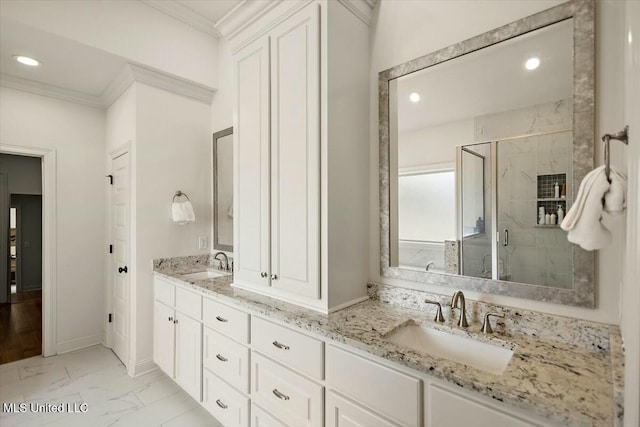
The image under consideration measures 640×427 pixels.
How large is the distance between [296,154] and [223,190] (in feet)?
5.06

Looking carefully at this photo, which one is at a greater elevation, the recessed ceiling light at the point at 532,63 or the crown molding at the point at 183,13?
the crown molding at the point at 183,13

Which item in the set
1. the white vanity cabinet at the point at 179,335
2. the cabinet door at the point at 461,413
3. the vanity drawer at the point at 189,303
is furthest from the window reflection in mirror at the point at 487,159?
the white vanity cabinet at the point at 179,335

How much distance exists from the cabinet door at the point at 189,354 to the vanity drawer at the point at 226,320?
0.56ft

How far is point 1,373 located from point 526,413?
420 centimetres

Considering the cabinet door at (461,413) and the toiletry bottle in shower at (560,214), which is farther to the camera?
the toiletry bottle in shower at (560,214)

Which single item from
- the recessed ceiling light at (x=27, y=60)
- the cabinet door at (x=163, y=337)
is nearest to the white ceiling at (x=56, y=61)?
the recessed ceiling light at (x=27, y=60)

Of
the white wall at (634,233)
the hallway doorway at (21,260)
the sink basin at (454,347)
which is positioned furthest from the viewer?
the hallway doorway at (21,260)

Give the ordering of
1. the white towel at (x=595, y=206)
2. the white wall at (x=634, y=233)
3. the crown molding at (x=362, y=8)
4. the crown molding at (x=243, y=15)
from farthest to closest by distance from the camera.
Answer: the crown molding at (x=243, y=15) → the crown molding at (x=362, y=8) → the white towel at (x=595, y=206) → the white wall at (x=634, y=233)

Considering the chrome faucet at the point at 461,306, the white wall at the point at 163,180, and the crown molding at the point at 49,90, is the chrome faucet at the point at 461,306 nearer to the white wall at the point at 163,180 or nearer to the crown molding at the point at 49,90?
the white wall at the point at 163,180

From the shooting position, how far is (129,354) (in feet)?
9.37

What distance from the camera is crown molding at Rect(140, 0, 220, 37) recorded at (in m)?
2.68

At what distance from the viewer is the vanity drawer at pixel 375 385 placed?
1.13 meters

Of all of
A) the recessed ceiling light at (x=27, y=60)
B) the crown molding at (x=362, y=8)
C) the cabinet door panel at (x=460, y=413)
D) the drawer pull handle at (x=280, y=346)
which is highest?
the recessed ceiling light at (x=27, y=60)

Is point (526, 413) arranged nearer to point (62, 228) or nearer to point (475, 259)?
point (475, 259)
